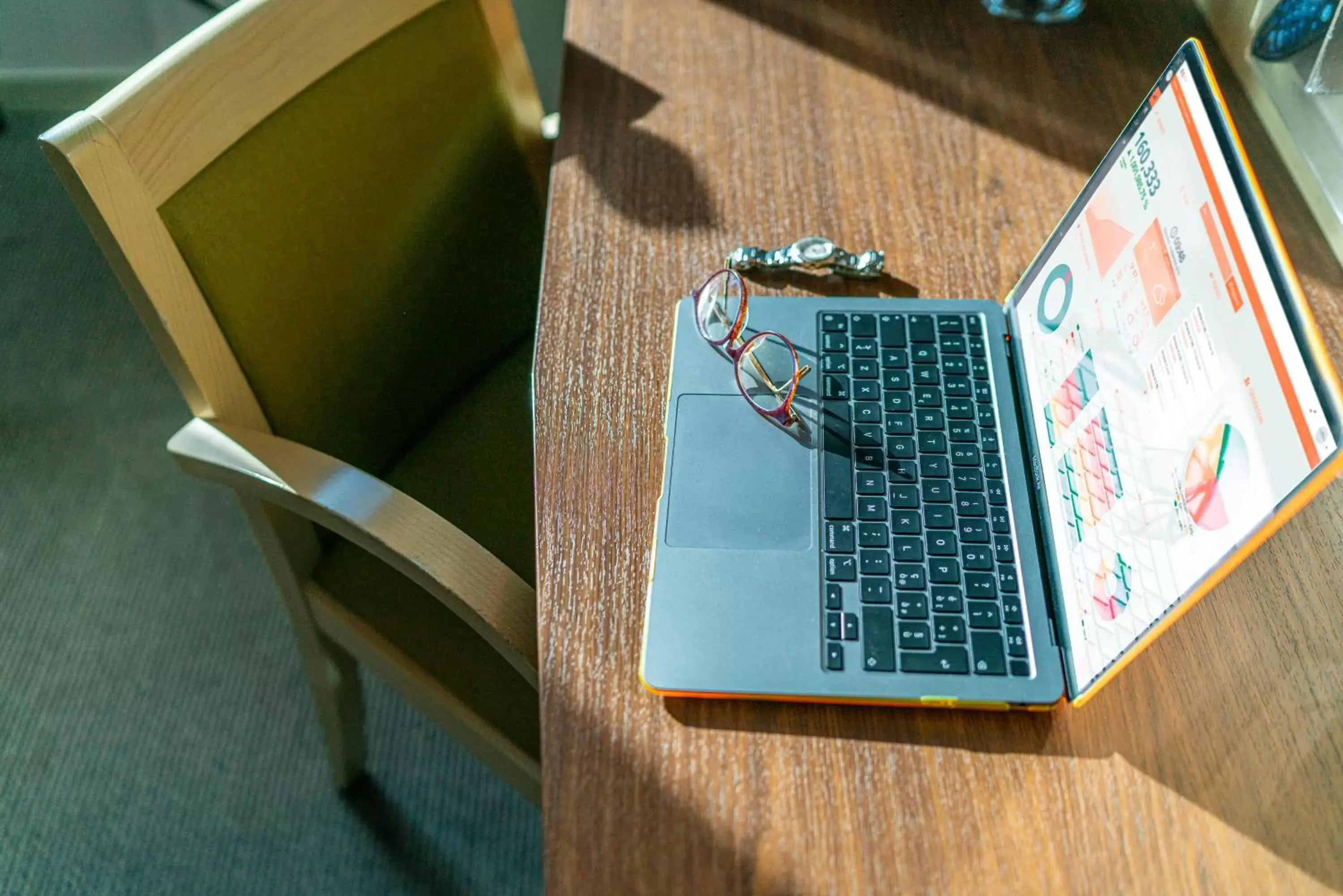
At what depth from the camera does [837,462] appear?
0.74m

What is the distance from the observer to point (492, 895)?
1266mm

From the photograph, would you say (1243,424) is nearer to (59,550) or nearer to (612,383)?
(612,383)

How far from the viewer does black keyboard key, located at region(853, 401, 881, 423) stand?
0.77 m

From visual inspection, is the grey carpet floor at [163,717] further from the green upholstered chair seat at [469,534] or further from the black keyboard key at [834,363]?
the black keyboard key at [834,363]

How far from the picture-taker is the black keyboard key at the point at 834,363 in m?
0.79

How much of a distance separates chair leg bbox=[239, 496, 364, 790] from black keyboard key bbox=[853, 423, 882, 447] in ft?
1.72

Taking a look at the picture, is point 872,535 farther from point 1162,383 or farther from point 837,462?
point 1162,383

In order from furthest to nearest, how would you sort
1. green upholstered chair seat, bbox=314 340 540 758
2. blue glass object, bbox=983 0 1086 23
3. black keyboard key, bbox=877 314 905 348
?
blue glass object, bbox=983 0 1086 23 → green upholstered chair seat, bbox=314 340 540 758 → black keyboard key, bbox=877 314 905 348

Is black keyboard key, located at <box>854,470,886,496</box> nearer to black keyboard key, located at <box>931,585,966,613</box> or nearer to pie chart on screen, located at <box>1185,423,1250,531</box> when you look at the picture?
black keyboard key, located at <box>931,585,966,613</box>

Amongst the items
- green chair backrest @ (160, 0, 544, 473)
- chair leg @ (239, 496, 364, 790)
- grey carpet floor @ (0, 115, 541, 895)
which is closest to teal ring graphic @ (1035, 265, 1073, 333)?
green chair backrest @ (160, 0, 544, 473)

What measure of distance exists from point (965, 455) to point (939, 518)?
0.20ft

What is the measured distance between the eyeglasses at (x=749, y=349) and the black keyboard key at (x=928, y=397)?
85 millimetres

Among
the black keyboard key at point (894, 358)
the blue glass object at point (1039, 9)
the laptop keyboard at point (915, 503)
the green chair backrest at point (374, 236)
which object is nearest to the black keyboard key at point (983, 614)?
the laptop keyboard at point (915, 503)

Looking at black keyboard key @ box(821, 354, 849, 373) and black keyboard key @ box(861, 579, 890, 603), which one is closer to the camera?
black keyboard key @ box(861, 579, 890, 603)
